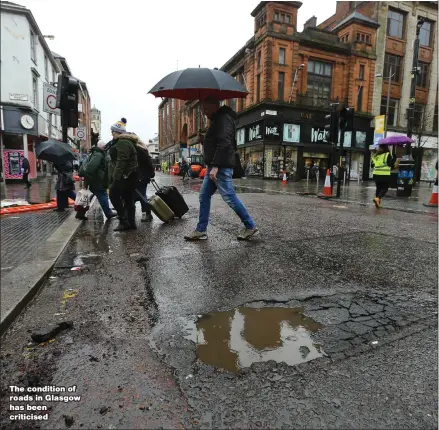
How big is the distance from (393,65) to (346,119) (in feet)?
91.3

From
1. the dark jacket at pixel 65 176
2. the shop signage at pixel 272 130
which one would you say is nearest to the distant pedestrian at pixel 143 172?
the dark jacket at pixel 65 176

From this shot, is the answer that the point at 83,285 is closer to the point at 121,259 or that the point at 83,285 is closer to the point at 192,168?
the point at 121,259

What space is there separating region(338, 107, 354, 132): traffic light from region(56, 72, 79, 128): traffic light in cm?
877

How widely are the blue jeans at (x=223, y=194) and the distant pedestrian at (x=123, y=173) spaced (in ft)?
4.22

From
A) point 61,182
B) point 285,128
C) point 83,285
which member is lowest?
point 83,285

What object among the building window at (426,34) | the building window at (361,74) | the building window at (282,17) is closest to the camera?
the building window at (282,17)

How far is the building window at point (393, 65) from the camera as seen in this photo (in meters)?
33.2

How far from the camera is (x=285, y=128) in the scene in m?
29.8

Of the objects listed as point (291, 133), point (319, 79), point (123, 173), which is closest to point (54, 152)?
point (123, 173)

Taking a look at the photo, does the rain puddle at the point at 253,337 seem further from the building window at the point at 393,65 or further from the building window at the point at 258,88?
the building window at the point at 393,65

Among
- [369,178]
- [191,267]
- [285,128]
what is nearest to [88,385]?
[191,267]

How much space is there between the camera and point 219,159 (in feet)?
14.1

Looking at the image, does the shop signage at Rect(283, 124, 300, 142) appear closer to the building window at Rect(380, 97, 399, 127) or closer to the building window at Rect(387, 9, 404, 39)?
the building window at Rect(380, 97, 399, 127)

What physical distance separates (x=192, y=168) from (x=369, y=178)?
60.3ft
